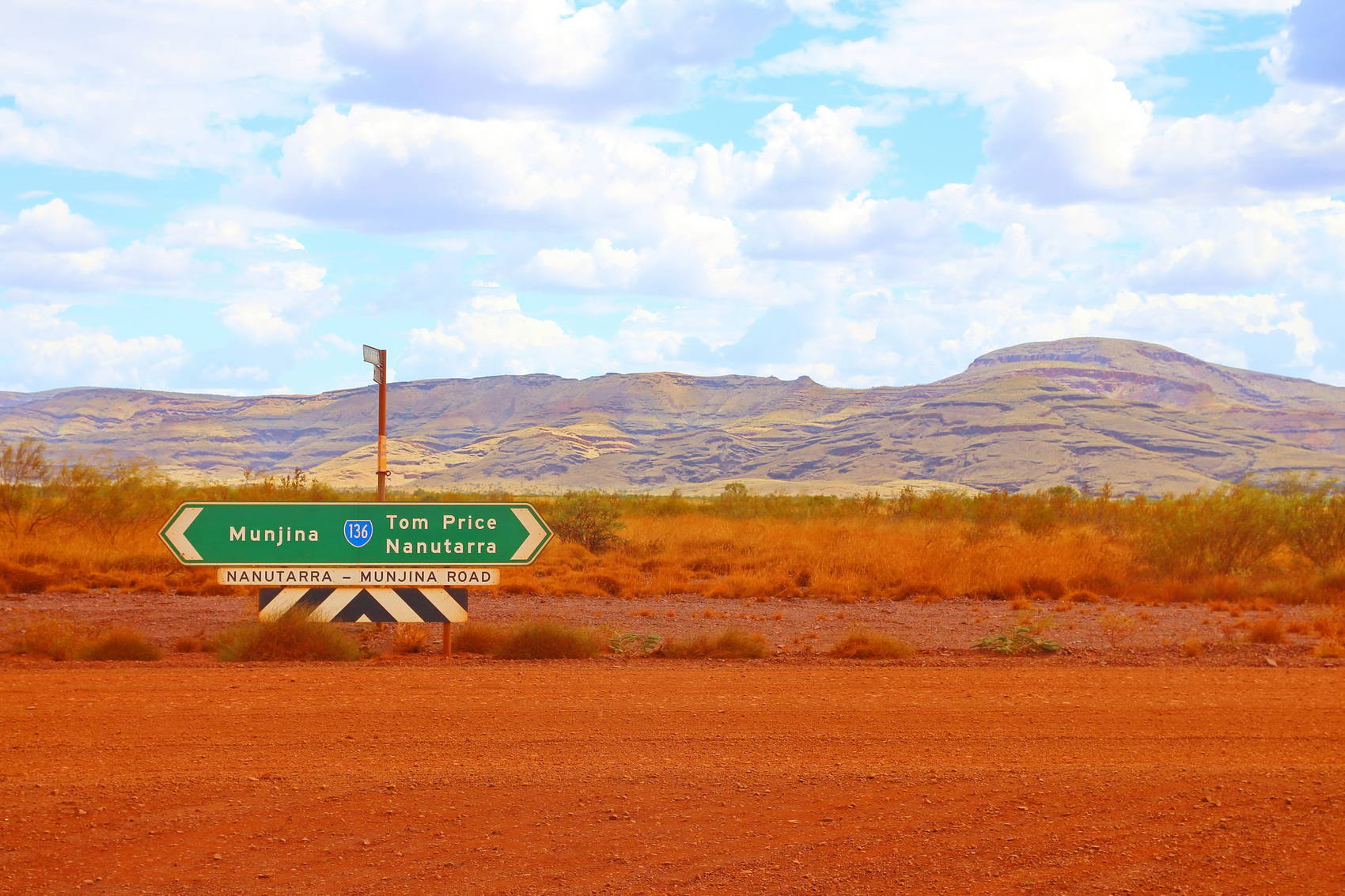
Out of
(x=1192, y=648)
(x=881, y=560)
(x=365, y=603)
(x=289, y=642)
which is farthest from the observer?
(x=881, y=560)

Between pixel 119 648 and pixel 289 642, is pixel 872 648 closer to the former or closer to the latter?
pixel 289 642

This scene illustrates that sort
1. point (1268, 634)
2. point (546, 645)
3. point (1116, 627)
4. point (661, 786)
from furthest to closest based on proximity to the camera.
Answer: point (1116, 627), point (1268, 634), point (546, 645), point (661, 786)

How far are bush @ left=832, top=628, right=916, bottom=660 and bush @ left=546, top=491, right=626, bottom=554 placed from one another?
14.3 meters

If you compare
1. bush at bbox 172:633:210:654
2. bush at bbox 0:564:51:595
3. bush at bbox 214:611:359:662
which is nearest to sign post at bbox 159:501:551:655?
bush at bbox 214:611:359:662

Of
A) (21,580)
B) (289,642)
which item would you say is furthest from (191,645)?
(21,580)

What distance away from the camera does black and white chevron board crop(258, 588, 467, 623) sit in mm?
11156

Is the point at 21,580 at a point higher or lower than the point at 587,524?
lower

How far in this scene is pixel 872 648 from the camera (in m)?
11.6

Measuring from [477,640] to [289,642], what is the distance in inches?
77.2

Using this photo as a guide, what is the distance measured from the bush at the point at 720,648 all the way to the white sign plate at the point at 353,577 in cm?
210

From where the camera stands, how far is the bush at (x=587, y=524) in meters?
26.0

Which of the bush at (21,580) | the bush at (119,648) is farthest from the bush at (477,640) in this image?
the bush at (21,580)

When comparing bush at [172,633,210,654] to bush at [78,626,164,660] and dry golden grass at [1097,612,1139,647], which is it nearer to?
bush at [78,626,164,660]

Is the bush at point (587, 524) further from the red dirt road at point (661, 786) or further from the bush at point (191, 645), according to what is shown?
the red dirt road at point (661, 786)
